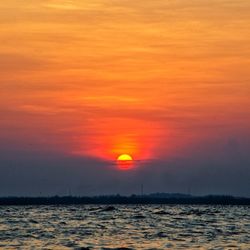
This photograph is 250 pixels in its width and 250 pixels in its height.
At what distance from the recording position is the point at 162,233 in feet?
237

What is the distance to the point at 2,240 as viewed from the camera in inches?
2468

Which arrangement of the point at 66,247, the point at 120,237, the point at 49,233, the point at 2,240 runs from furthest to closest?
the point at 49,233, the point at 120,237, the point at 2,240, the point at 66,247

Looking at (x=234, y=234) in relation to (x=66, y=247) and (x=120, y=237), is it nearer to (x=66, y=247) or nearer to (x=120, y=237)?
(x=120, y=237)

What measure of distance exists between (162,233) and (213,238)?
8080 millimetres

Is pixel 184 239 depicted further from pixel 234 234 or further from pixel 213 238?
pixel 234 234

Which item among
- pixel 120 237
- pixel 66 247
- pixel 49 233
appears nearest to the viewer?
pixel 66 247

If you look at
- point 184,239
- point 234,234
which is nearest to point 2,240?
point 184,239

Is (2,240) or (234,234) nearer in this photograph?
(2,240)

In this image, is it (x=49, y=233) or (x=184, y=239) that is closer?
(x=184, y=239)

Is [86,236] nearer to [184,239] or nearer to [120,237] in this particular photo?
[120,237]

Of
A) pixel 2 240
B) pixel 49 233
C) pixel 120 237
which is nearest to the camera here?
pixel 2 240

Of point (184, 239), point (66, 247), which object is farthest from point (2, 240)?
point (184, 239)

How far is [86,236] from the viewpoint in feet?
223

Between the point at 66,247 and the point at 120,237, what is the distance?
1135 cm
